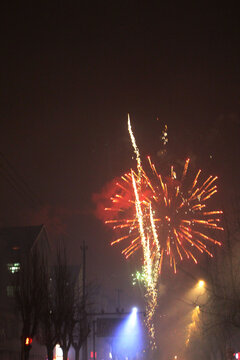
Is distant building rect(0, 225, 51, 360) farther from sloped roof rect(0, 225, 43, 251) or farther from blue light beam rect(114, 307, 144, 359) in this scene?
blue light beam rect(114, 307, 144, 359)

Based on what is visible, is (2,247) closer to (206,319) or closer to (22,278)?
(22,278)

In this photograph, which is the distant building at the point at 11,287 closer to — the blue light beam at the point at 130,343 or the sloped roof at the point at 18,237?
the sloped roof at the point at 18,237

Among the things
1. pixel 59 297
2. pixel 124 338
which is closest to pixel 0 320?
pixel 59 297

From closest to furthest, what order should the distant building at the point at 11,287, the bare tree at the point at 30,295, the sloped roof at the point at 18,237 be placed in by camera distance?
the bare tree at the point at 30,295 → the distant building at the point at 11,287 → the sloped roof at the point at 18,237

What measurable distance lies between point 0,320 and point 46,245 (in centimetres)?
1779

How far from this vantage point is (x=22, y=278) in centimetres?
3203

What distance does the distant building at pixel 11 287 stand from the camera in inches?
1800

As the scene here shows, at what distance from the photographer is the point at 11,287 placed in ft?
157

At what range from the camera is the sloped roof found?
173 ft

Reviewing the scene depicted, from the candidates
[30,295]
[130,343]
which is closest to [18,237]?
[30,295]

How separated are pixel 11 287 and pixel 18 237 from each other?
9397 millimetres

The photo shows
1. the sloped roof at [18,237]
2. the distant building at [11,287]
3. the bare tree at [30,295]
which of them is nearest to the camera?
the bare tree at [30,295]

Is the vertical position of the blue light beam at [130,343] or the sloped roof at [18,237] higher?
the sloped roof at [18,237]

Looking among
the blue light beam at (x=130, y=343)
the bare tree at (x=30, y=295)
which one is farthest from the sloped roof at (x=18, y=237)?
the blue light beam at (x=130, y=343)
